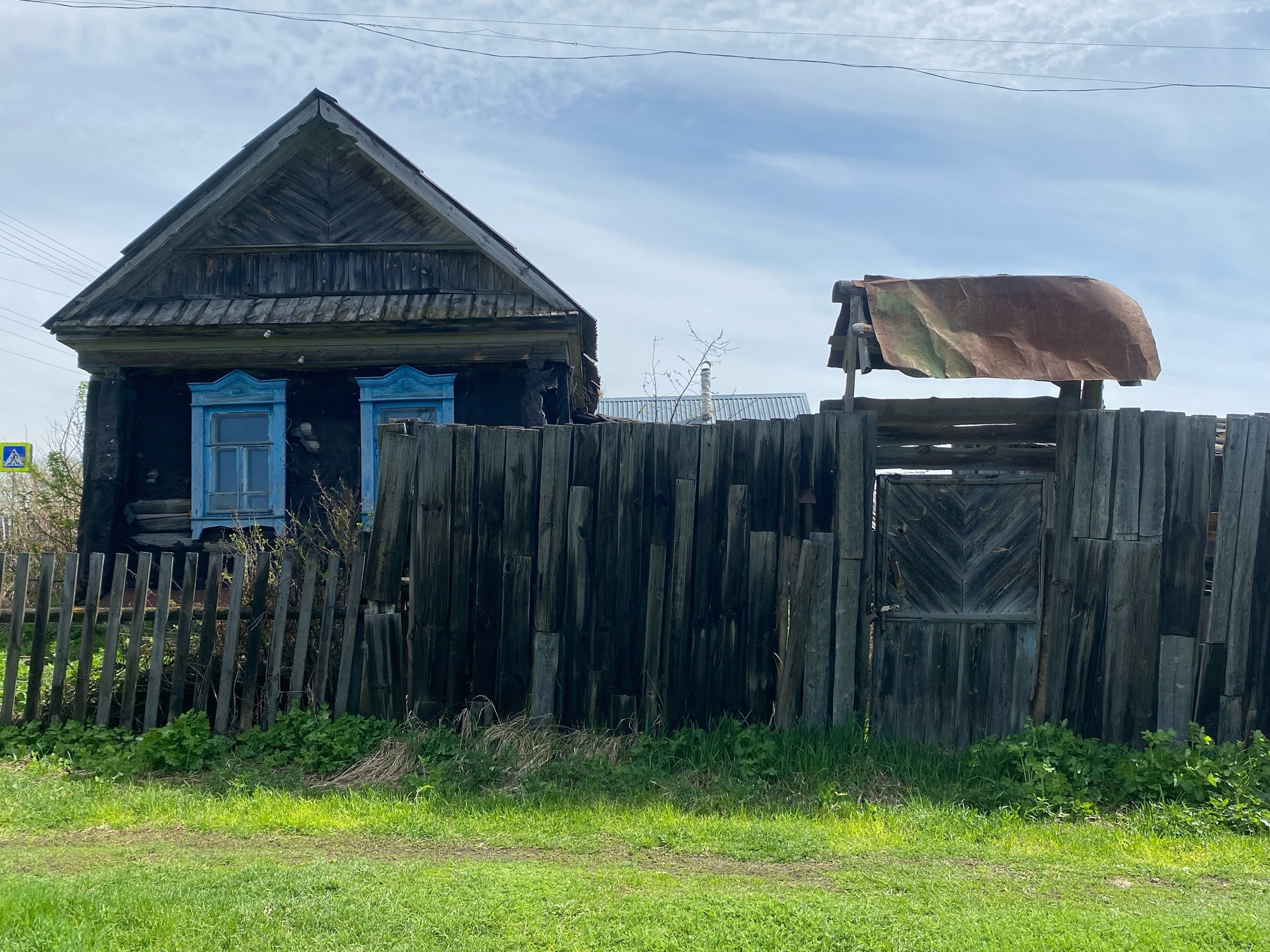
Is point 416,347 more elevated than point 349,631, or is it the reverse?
point 416,347

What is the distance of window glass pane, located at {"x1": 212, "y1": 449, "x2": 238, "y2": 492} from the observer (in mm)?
11492

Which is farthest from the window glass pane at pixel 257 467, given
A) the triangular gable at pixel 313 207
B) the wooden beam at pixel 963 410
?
the wooden beam at pixel 963 410

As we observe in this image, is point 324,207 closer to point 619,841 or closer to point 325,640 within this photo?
point 325,640

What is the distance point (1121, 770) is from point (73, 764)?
6.14 m

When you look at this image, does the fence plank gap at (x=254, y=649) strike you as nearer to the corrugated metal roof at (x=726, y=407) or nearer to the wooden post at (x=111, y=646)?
the wooden post at (x=111, y=646)

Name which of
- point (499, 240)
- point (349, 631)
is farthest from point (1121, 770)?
point (499, 240)

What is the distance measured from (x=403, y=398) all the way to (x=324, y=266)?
1924 millimetres

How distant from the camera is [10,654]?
244 inches

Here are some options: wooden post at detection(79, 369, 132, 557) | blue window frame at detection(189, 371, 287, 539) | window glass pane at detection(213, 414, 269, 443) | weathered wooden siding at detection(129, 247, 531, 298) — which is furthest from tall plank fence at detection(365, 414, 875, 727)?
wooden post at detection(79, 369, 132, 557)

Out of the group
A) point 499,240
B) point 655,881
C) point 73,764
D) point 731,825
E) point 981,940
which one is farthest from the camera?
point 499,240

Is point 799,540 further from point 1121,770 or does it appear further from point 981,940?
point 981,940

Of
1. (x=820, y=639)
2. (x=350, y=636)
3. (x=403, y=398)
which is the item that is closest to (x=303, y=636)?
(x=350, y=636)

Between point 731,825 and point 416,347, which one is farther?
point 416,347

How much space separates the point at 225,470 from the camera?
1154cm
